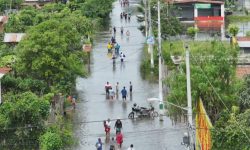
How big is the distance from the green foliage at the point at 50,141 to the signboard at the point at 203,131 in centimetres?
520

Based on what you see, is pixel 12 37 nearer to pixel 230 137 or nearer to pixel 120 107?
pixel 120 107

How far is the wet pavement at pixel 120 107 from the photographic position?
106 feet

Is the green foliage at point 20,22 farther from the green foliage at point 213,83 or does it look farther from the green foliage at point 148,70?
the green foliage at point 213,83

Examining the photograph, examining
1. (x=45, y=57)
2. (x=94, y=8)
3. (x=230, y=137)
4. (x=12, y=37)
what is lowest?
(x=230, y=137)

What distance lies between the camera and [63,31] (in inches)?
1542

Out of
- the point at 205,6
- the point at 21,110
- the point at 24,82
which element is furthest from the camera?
the point at 205,6

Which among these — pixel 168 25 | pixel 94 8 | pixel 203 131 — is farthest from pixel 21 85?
pixel 94 8

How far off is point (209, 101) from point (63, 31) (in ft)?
37.4

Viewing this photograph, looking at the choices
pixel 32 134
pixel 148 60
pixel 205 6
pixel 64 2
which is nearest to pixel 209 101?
pixel 32 134

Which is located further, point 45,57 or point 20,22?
point 20,22

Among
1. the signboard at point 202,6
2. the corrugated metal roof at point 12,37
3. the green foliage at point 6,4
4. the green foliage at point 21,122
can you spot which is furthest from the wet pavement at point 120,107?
the green foliage at point 6,4

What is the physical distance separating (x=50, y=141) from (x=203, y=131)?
5996 mm

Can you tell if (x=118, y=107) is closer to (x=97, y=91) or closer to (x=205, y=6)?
(x=97, y=91)

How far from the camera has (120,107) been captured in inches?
1526
